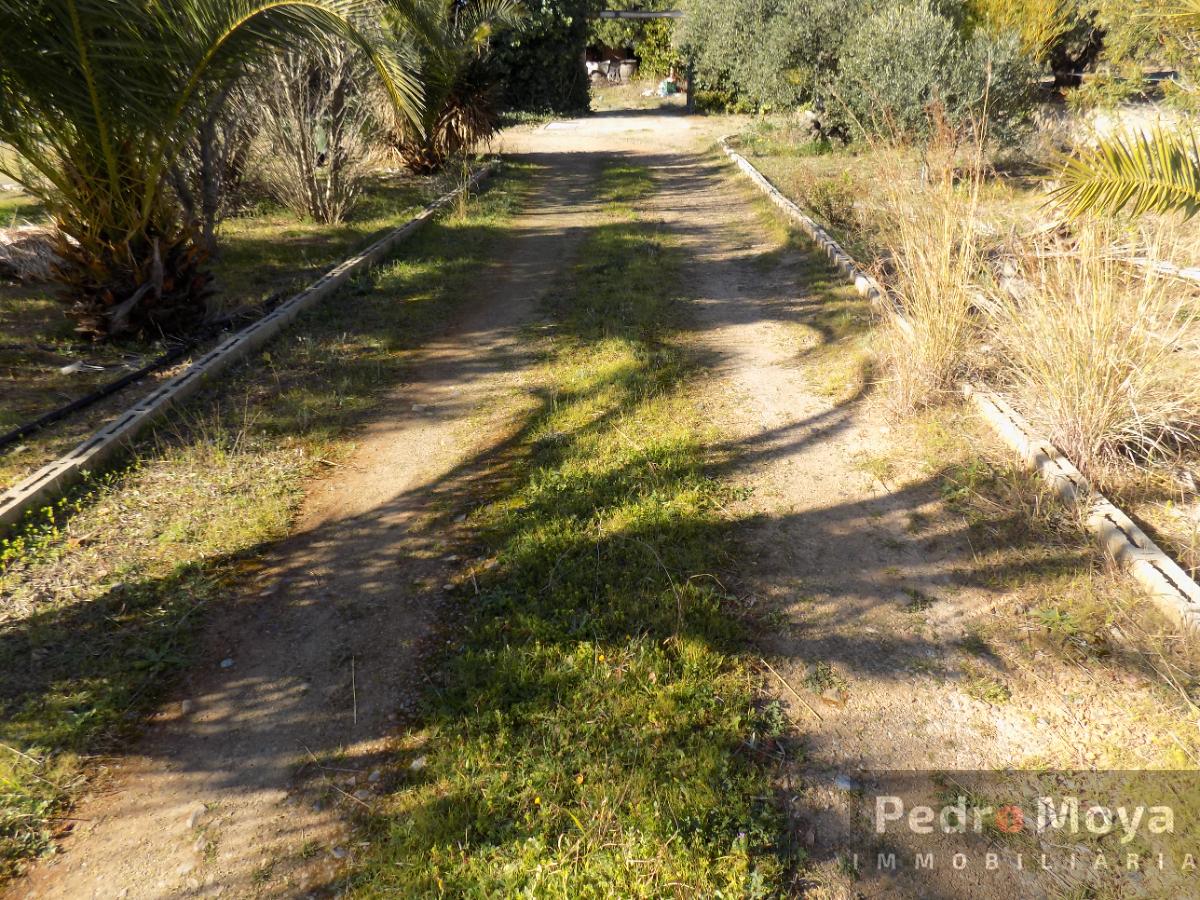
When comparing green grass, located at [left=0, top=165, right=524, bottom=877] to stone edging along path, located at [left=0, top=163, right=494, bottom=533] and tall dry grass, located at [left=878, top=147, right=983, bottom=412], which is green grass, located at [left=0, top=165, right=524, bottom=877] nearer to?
stone edging along path, located at [left=0, top=163, right=494, bottom=533]

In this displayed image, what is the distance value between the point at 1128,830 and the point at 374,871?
8.44ft

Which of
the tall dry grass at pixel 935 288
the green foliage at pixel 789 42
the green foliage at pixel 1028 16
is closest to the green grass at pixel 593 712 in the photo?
the tall dry grass at pixel 935 288

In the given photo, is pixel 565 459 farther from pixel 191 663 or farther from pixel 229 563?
pixel 191 663

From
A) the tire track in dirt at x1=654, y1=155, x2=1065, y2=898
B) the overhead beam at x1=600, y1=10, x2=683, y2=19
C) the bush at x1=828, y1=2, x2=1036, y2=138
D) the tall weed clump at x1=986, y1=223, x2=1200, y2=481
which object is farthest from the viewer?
the overhead beam at x1=600, y1=10, x2=683, y2=19

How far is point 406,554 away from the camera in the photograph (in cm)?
394

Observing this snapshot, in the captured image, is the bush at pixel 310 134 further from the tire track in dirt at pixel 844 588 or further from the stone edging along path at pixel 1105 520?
the stone edging along path at pixel 1105 520

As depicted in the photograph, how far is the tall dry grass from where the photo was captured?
16.3 ft

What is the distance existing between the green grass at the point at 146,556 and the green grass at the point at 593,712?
3.95ft

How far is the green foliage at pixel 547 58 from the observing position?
85.4 feet

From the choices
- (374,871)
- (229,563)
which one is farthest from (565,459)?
(374,871)

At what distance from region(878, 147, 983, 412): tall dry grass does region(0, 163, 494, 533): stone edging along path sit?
5.29m

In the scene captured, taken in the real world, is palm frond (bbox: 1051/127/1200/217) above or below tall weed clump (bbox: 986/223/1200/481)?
above

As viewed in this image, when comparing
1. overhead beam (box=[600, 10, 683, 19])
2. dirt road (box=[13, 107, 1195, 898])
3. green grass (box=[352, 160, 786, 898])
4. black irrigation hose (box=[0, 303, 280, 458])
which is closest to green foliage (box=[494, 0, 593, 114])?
overhead beam (box=[600, 10, 683, 19])

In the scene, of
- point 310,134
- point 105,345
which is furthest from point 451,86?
point 105,345
